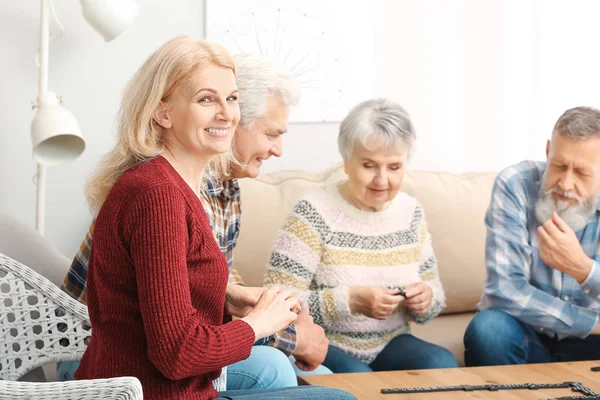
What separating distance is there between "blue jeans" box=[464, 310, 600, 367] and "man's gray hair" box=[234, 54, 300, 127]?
949mm

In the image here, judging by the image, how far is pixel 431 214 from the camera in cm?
288

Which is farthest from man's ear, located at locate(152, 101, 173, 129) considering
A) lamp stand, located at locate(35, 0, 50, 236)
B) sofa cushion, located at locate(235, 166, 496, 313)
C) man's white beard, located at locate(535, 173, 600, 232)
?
man's white beard, located at locate(535, 173, 600, 232)

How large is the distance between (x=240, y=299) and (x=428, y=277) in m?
0.93

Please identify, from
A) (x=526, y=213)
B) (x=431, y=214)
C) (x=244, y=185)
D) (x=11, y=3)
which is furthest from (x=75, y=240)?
(x=526, y=213)

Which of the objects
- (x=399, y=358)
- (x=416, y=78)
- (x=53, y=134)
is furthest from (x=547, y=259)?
(x=53, y=134)

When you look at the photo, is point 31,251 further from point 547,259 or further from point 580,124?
point 580,124

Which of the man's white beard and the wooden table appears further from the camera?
the man's white beard

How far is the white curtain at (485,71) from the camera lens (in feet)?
10.8

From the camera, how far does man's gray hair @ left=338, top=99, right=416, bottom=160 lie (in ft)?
7.65

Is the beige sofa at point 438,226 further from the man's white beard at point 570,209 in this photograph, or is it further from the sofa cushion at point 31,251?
the sofa cushion at point 31,251

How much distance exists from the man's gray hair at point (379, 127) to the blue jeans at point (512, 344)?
0.57 metres

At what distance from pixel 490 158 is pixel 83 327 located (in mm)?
2091

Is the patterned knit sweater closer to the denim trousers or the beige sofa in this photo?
the beige sofa

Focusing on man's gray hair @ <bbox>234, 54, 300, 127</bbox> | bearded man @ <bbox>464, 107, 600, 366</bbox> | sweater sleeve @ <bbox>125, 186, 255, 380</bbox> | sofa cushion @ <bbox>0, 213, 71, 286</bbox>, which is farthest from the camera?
bearded man @ <bbox>464, 107, 600, 366</bbox>
